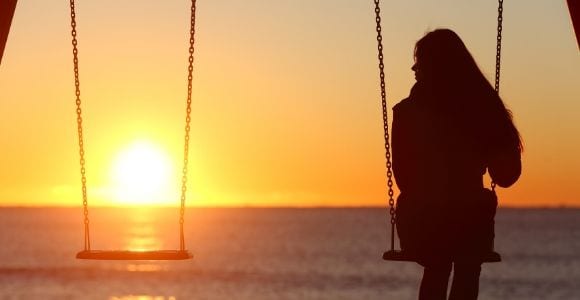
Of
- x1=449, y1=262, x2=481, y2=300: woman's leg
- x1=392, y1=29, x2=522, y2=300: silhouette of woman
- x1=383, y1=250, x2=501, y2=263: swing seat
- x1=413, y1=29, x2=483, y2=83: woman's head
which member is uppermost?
x1=413, y1=29, x2=483, y2=83: woman's head

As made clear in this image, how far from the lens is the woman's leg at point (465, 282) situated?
8.52 metres

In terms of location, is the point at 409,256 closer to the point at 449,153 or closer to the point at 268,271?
the point at 449,153

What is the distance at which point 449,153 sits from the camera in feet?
27.7

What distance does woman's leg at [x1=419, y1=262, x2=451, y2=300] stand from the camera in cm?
855

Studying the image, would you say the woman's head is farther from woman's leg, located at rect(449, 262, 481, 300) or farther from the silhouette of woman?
woman's leg, located at rect(449, 262, 481, 300)

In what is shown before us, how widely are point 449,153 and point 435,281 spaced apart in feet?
2.53

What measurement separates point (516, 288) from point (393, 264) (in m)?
9.56

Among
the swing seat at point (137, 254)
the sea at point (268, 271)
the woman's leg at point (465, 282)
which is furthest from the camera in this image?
the sea at point (268, 271)

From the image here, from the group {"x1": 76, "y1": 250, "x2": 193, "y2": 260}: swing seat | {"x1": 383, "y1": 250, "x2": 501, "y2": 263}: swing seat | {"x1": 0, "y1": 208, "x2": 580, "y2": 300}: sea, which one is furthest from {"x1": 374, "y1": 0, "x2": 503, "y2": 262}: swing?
{"x1": 0, "y1": 208, "x2": 580, "y2": 300}: sea

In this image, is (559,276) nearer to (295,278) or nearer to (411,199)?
(295,278)

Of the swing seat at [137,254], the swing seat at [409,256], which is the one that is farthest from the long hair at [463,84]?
the swing seat at [137,254]

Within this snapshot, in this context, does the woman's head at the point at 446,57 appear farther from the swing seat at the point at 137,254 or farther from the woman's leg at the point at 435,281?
the swing seat at the point at 137,254

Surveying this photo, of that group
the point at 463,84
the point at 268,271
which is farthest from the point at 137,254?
the point at 268,271

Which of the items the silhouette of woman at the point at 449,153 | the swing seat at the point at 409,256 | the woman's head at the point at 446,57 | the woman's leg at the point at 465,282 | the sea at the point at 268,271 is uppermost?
the woman's head at the point at 446,57
